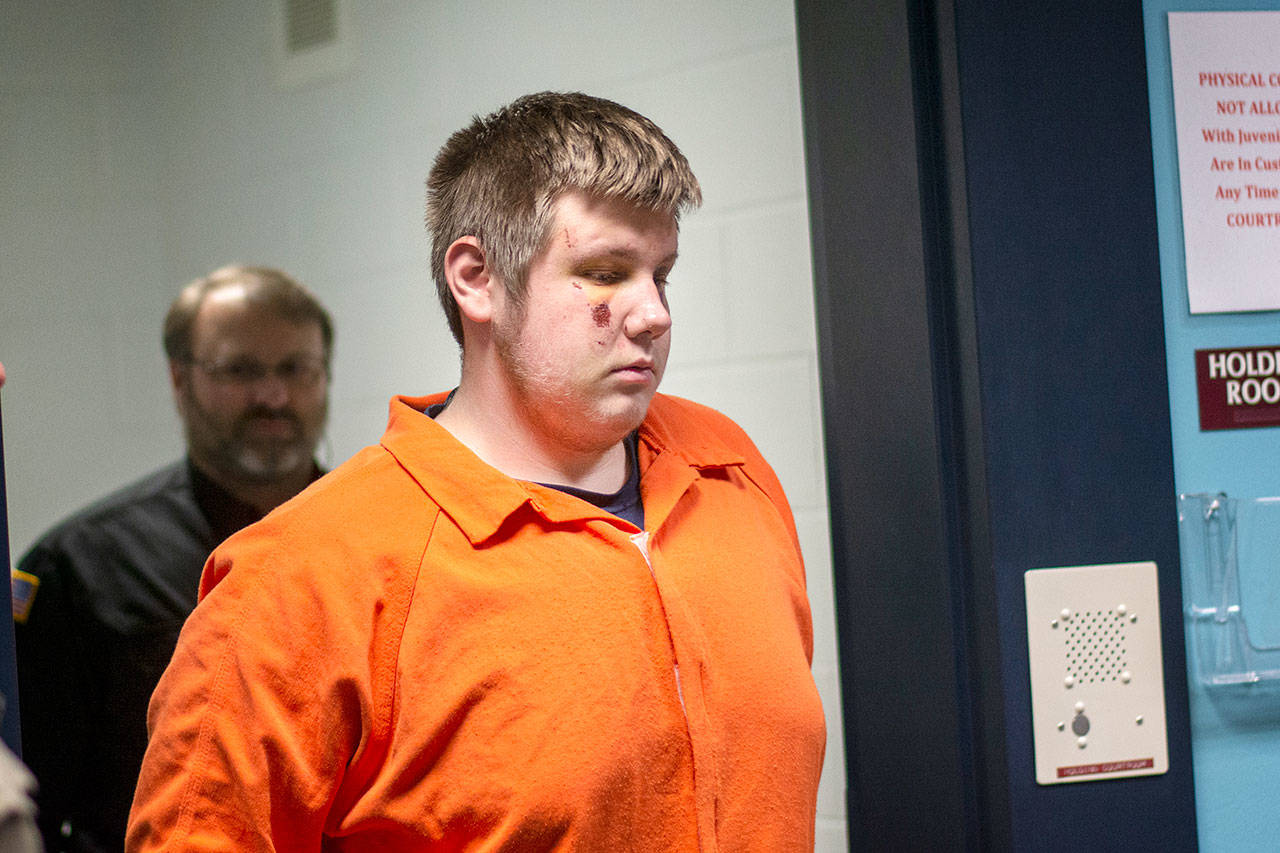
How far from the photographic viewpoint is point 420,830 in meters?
0.89

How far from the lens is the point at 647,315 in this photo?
98 cm

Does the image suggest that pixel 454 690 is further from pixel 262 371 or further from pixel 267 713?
pixel 262 371

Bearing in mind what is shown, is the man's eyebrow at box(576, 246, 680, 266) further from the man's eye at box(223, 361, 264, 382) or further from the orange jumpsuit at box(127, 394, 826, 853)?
the man's eye at box(223, 361, 264, 382)

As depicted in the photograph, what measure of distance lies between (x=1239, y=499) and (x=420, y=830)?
953mm

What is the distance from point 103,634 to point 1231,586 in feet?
5.58

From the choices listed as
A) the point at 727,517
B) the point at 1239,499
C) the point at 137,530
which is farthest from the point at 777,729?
the point at 137,530

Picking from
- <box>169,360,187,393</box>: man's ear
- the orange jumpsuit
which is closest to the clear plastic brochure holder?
the orange jumpsuit

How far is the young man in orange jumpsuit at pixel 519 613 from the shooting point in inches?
34.8

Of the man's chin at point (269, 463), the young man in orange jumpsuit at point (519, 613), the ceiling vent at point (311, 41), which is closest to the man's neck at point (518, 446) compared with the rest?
the young man in orange jumpsuit at point (519, 613)

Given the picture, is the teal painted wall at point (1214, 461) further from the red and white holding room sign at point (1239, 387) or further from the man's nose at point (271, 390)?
the man's nose at point (271, 390)

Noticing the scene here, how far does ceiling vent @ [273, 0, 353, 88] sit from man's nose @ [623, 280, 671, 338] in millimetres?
1236

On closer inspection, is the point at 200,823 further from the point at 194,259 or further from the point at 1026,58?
the point at 194,259

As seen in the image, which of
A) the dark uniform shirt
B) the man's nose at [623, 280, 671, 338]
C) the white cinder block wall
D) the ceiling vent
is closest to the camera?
the man's nose at [623, 280, 671, 338]

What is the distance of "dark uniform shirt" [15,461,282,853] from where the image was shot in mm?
1813
